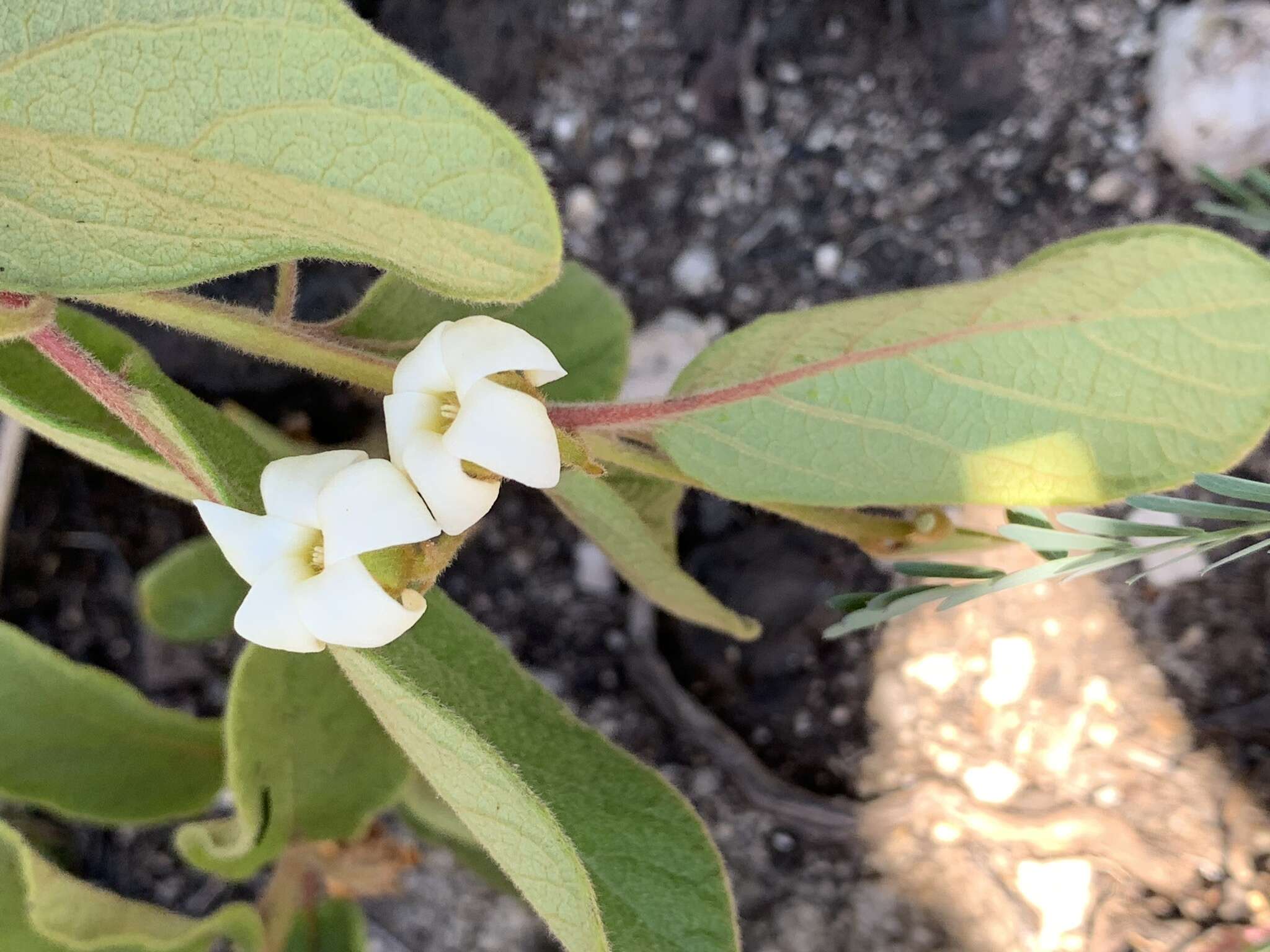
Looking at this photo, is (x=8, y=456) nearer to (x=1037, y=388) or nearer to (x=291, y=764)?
(x=291, y=764)

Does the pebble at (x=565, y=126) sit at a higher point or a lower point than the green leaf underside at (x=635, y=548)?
higher

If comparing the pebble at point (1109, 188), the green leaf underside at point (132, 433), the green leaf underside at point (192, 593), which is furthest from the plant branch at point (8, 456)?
the pebble at point (1109, 188)

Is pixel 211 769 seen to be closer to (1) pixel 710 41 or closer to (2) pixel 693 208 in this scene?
(2) pixel 693 208

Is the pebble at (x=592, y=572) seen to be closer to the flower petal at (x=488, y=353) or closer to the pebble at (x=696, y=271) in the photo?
the pebble at (x=696, y=271)

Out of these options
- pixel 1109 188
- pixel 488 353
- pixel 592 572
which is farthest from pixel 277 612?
pixel 1109 188

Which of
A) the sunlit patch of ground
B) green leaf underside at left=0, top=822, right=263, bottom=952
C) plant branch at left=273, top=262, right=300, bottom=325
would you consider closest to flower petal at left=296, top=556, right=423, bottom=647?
plant branch at left=273, top=262, right=300, bottom=325

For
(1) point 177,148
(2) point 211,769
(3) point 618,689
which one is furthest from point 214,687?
(1) point 177,148
